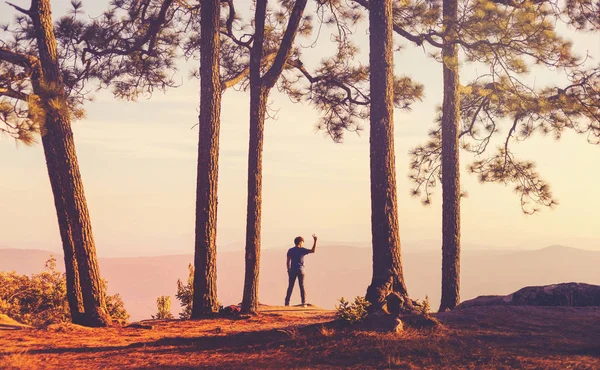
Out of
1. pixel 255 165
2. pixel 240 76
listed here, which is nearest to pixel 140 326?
pixel 255 165

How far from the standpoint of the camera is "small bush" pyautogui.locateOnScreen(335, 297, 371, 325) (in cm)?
838

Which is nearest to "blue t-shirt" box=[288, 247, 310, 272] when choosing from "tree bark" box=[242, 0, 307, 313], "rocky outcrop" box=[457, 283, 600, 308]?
"tree bark" box=[242, 0, 307, 313]

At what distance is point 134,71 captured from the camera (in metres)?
15.1

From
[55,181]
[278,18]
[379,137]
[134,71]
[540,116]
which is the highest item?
[278,18]

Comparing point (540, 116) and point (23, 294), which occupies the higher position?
point (540, 116)

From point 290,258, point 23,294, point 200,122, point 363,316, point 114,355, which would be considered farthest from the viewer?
point 23,294

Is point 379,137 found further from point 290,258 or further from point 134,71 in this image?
point 134,71

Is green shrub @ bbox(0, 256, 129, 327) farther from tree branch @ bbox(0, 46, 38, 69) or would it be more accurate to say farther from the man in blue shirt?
tree branch @ bbox(0, 46, 38, 69)

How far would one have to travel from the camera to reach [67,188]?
10.1m

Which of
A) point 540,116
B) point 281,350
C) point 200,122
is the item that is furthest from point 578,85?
point 281,350

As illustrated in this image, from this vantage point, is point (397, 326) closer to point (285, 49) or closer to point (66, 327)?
point (66, 327)

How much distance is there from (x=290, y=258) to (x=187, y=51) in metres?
6.23

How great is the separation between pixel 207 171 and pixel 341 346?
16.7 feet

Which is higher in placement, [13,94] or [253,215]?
[13,94]
